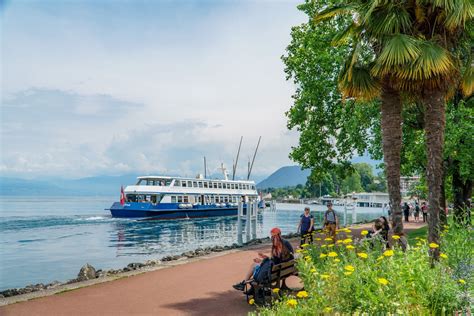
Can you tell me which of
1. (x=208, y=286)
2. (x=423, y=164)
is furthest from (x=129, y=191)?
(x=208, y=286)

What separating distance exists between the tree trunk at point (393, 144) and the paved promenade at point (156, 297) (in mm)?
2759

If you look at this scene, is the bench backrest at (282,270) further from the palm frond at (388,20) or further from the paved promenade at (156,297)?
the palm frond at (388,20)

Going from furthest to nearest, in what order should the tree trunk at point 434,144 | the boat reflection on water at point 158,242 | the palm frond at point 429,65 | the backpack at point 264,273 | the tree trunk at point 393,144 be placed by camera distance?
1. the boat reflection on water at point 158,242
2. the tree trunk at point 393,144
3. the tree trunk at point 434,144
4. the palm frond at point 429,65
5. the backpack at point 264,273

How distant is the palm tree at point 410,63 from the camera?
29.6 feet

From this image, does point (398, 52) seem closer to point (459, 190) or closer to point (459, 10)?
point (459, 10)

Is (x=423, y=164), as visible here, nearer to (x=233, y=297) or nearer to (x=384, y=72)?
(x=384, y=72)

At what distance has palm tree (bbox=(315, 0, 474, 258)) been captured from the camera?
355 inches

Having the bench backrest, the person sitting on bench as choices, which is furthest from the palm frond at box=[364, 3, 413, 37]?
the bench backrest

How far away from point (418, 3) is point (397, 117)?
96.2 inches

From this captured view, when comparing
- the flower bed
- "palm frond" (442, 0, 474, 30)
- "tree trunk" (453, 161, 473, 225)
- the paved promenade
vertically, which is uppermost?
"palm frond" (442, 0, 474, 30)

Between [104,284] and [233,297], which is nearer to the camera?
[233,297]

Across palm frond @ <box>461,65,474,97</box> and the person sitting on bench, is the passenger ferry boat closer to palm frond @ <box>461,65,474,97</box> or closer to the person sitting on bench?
palm frond @ <box>461,65,474,97</box>

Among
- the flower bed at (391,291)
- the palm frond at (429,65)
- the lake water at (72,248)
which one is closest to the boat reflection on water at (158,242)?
the lake water at (72,248)

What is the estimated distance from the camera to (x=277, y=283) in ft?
28.6
